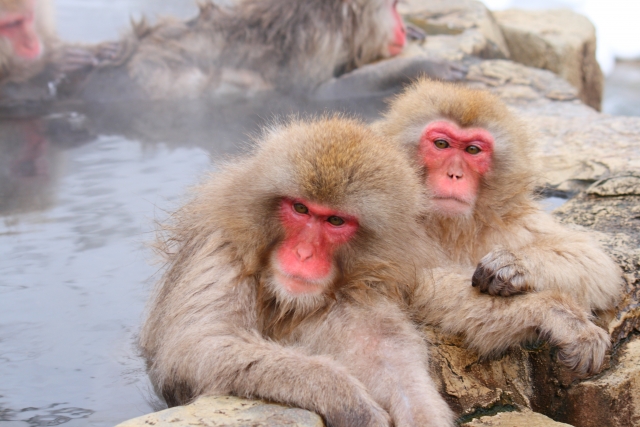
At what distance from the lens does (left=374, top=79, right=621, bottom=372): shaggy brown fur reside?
3.46m

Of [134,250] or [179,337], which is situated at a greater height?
[179,337]

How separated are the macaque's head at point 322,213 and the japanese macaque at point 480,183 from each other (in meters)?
0.53

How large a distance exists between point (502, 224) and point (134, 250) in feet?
7.35

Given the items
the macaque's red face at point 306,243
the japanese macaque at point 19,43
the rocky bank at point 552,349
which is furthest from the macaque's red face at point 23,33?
the macaque's red face at point 306,243

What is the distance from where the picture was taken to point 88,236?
16.8ft

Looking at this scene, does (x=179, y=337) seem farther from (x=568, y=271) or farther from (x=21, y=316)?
(x=568, y=271)

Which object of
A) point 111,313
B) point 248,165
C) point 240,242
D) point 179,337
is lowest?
point 111,313

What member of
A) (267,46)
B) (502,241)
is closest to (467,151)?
(502,241)

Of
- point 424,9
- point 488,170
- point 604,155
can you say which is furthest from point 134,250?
point 424,9

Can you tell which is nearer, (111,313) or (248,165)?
(248,165)

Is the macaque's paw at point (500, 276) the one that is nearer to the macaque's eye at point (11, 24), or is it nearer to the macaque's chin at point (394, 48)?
the macaque's chin at point (394, 48)

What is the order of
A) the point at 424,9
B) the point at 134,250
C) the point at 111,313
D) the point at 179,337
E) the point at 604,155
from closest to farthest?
1. the point at 179,337
2. the point at 111,313
3. the point at 134,250
4. the point at 604,155
5. the point at 424,9

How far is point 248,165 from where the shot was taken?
346 cm

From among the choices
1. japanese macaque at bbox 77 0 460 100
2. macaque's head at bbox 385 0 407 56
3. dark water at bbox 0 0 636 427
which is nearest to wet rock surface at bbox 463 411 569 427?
dark water at bbox 0 0 636 427
